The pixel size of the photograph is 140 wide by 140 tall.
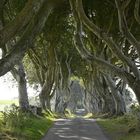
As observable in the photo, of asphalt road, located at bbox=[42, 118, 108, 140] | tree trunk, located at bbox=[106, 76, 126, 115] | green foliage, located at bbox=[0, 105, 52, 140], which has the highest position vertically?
tree trunk, located at bbox=[106, 76, 126, 115]

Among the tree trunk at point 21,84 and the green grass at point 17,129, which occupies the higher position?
the tree trunk at point 21,84

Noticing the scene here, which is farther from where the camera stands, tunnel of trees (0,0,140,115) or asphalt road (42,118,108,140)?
asphalt road (42,118,108,140)

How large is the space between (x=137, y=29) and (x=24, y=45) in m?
13.6

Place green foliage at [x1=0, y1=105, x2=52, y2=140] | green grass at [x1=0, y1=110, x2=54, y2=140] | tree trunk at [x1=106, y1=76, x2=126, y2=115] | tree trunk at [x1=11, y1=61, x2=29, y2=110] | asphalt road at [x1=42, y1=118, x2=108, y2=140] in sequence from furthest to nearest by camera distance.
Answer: tree trunk at [x1=106, y1=76, x2=126, y2=115] → tree trunk at [x1=11, y1=61, x2=29, y2=110] → asphalt road at [x1=42, y1=118, x2=108, y2=140] → green foliage at [x1=0, y1=105, x2=52, y2=140] → green grass at [x1=0, y1=110, x2=54, y2=140]

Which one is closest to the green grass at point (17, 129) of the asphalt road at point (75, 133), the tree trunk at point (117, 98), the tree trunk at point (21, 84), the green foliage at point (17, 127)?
the green foliage at point (17, 127)

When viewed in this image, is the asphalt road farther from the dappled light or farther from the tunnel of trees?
the tunnel of trees

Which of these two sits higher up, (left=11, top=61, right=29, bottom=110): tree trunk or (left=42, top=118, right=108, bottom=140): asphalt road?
(left=11, top=61, right=29, bottom=110): tree trunk

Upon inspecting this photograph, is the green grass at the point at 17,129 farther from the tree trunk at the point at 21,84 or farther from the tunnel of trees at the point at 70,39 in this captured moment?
the tree trunk at the point at 21,84

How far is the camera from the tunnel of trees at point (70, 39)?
607 inches

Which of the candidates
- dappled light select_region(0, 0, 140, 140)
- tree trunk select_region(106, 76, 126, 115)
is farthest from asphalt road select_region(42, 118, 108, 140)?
tree trunk select_region(106, 76, 126, 115)

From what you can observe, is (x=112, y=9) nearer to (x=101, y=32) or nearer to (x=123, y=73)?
(x=101, y=32)

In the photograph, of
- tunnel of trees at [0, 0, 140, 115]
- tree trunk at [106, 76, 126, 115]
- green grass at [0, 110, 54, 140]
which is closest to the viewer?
tunnel of trees at [0, 0, 140, 115]

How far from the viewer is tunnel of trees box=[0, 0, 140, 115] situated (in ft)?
50.6

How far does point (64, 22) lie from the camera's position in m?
30.9
